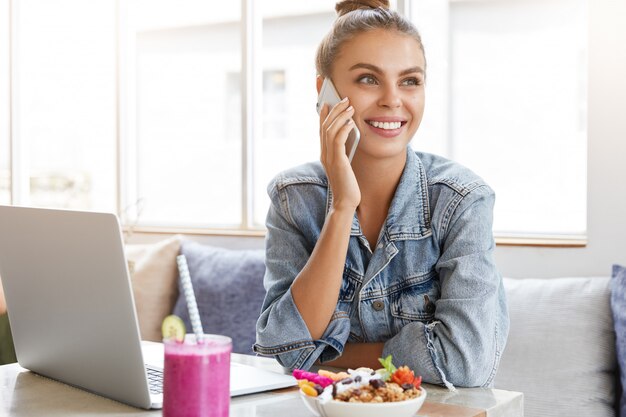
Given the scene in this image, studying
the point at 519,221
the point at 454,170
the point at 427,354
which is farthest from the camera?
the point at 519,221

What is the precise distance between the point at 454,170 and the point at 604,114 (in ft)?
3.93

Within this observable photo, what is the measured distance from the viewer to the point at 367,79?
190 centimetres

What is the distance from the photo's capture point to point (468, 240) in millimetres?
1685

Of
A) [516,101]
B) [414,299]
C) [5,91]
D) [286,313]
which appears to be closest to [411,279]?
[414,299]

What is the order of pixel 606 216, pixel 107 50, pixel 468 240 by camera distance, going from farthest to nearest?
pixel 107 50
pixel 606 216
pixel 468 240

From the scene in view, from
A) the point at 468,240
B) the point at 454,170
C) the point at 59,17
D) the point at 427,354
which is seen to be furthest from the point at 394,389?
the point at 59,17

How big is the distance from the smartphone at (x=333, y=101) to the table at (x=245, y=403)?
0.58 m

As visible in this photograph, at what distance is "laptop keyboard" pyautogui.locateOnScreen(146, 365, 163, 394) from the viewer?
1.36 meters

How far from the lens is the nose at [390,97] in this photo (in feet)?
6.04

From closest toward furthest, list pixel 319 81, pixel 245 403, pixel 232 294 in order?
pixel 245 403, pixel 319 81, pixel 232 294

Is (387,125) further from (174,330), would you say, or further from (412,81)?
(174,330)

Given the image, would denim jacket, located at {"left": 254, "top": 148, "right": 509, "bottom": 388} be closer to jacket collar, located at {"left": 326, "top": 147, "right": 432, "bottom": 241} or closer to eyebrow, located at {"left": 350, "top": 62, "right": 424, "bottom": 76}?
jacket collar, located at {"left": 326, "top": 147, "right": 432, "bottom": 241}

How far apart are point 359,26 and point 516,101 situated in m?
2.30

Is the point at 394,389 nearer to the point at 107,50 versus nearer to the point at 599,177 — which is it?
the point at 599,177
